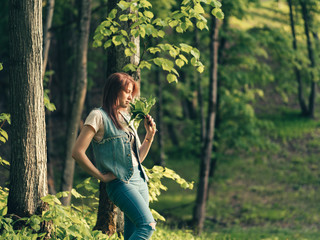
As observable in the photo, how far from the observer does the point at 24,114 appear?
443 centimetres

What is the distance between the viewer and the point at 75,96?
941 centimetres

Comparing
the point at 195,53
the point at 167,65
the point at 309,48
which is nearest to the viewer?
the point at 195,53

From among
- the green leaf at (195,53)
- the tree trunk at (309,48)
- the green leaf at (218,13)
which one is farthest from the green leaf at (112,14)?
the tree trunk at (309,48)

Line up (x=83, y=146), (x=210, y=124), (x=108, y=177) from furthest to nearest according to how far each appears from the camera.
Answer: (x=210, y=124) < (x=108, y=177) < (x=83, y=146)

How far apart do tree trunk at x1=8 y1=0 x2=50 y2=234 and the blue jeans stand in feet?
3.20

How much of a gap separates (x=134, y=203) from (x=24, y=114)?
155cm

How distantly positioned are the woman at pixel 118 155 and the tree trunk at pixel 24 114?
2.76 ft

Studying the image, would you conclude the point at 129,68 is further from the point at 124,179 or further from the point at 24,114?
the point at 124,179

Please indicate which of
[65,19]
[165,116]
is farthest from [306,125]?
[65,19]

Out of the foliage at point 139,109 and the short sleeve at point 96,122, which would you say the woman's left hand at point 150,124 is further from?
the short sleeve at point 96,122

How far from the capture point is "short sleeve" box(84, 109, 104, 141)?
3.79 meters

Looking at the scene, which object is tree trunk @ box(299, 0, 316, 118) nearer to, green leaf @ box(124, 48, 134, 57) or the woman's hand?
green leaf @ box(124, 48, 134, 57)

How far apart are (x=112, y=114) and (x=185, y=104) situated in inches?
723

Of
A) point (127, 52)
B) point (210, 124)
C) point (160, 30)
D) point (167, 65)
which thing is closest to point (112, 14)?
point (127, 52)
